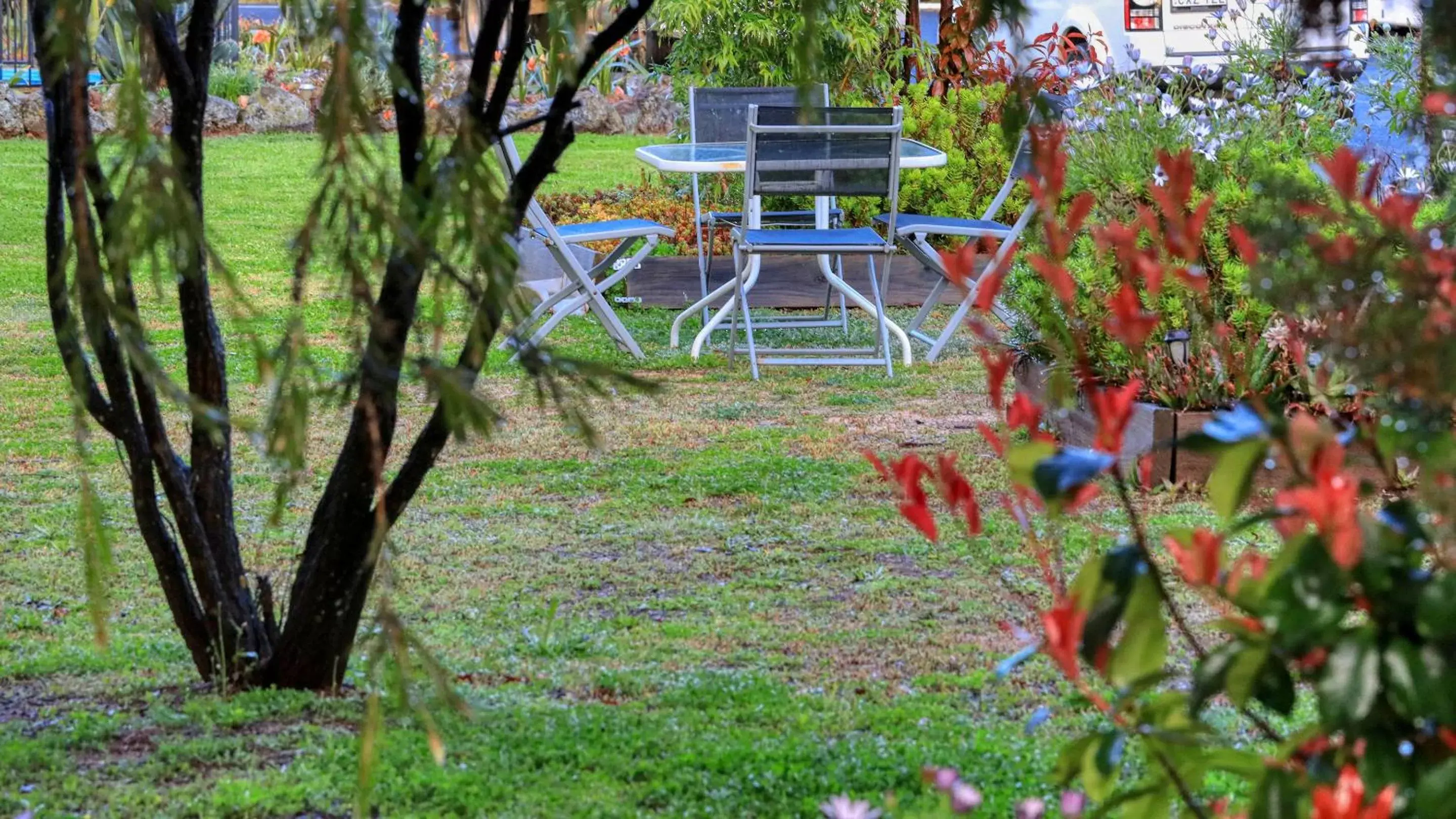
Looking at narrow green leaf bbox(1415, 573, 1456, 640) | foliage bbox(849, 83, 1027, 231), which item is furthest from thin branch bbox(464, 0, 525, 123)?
foliage bbox(849, 83, 1027, 231)

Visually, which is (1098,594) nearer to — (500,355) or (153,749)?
(153,749)

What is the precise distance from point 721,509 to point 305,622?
6.56 feet

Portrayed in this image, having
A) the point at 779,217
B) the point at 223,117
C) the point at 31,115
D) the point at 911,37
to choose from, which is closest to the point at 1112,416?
the point at 779,217

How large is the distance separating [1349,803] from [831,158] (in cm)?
569

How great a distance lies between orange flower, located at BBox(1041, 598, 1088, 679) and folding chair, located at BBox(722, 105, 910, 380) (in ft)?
17.1

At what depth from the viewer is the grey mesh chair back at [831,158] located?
6484mm

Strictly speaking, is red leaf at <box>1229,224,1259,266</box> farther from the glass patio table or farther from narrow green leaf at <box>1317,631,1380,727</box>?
the glass patio table

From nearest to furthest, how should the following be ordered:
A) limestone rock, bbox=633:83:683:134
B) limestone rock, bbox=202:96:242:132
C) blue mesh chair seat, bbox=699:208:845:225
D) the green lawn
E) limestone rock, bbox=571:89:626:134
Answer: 1. the green lawn
2. blue mesh chair seat, bbox=699:208:845:225
3. limestone rock, bbox=202:96:242:132
4. limestone rock, bbox=571:89:626:134
5. limestone rock, bbox=633:83:683:134

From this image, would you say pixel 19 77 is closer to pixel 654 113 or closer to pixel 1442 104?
pixel 654 113

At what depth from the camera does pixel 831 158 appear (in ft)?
21.6

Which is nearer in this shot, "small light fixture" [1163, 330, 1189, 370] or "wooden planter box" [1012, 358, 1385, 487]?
"wooden planter box" [1012, 358, 1385, 487]

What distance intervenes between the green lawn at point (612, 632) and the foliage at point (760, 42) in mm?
4115

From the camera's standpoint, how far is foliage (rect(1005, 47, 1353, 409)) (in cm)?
473

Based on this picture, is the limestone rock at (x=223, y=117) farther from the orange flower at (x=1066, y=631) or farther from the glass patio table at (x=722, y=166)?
the orange flower at (x=1066, y=631)
